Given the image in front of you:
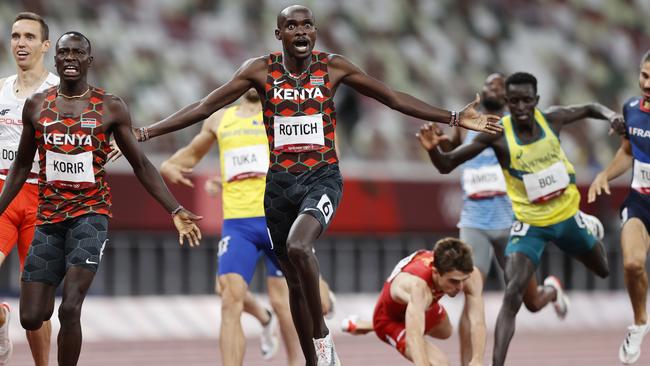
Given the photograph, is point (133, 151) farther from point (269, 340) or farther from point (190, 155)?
point (269, 340)

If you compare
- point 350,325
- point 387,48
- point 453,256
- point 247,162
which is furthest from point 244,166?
point 387,48

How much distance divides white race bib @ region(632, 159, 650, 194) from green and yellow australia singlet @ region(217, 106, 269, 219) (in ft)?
9.71

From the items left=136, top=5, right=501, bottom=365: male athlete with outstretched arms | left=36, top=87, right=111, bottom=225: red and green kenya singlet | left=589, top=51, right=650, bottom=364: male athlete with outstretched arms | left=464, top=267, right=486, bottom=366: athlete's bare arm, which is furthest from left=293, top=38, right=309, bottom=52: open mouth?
Result: left=589, top=51, right=650, bottom=364: male athlete with outstretched arms

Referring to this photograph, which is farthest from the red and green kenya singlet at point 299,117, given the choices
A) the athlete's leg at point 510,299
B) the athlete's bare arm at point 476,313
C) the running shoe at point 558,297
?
the running shoe at point 558,297

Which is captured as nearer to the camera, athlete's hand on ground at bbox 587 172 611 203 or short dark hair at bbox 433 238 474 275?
short dark hair at bbox 433 238 474 275

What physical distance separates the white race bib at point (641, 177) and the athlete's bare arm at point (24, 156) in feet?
15.4

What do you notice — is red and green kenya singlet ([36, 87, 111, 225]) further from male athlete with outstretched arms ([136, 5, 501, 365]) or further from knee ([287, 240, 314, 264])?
knee ([287, 240, 314, 264])

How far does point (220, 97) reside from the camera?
25.4 ft

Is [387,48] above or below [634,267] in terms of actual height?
above

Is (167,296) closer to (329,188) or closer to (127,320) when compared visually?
(127,320)

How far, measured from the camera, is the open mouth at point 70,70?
749 centimetres

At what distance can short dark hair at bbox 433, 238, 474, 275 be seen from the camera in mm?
8422

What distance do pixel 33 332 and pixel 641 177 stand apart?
4.81 metres

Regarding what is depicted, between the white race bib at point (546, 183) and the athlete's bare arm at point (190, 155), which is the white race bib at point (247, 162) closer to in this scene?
the athlete's bare arm at point (190, 155)
